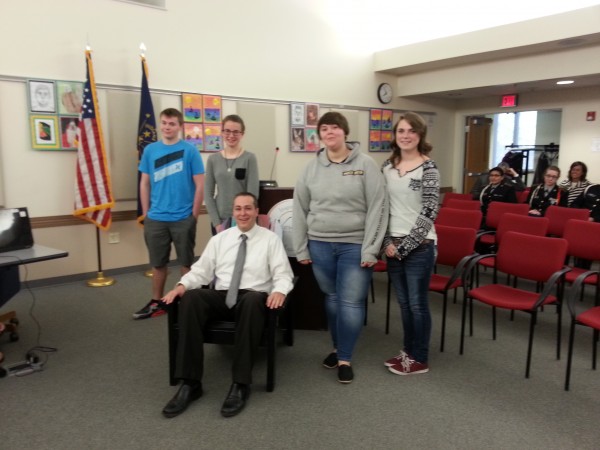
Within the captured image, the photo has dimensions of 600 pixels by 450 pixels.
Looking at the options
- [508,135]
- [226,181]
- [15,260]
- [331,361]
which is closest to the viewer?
[15,260]

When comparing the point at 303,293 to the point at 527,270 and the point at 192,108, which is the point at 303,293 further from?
the point at 192,108

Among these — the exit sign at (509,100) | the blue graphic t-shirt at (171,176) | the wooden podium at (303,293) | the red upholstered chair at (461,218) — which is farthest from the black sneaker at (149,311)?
the exit sign at (509,100)

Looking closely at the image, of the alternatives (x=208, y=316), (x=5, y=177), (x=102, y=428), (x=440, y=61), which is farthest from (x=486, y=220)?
(x=5, y=177)

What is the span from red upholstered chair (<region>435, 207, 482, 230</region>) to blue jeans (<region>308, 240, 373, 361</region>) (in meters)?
1.99

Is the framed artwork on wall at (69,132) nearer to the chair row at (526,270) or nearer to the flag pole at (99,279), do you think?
the flag pole at (99,279)

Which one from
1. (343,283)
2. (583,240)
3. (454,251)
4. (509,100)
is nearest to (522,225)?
(583,240)

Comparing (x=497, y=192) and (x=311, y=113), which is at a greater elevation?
(x=311, y=113)

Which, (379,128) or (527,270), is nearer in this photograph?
(527,270)

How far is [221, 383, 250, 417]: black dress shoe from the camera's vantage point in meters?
2.34

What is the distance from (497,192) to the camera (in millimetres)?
5656

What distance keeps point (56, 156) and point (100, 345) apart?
2.23 metres

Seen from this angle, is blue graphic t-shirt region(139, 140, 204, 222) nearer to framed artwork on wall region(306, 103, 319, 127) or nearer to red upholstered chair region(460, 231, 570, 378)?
red upholstered chair region(460, 231, 570, 378)

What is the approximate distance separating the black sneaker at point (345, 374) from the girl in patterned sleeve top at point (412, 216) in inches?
17.3

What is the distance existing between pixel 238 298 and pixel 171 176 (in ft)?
4.67
